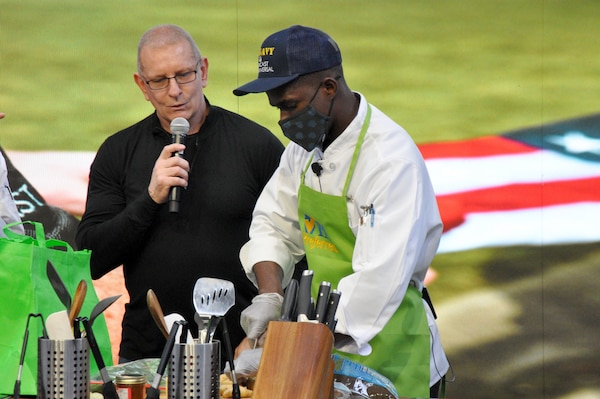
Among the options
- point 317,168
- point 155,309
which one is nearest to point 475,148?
point 317,168

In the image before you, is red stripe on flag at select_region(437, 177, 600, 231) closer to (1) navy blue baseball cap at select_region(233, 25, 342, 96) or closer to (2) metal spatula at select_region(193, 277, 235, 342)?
(1) navy blue baseball cap at select_region(233, 25, 342, 96)

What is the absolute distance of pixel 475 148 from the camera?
4176 millimetres

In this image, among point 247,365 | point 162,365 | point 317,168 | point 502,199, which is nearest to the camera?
point 162,365

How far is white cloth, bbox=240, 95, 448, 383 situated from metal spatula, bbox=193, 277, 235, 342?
42 cm

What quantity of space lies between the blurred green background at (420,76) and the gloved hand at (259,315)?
2014mm

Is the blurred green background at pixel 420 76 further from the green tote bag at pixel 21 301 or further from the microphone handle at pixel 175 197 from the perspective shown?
the green tote bag at pixel 21 301

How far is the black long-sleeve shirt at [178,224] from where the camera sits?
112 inches

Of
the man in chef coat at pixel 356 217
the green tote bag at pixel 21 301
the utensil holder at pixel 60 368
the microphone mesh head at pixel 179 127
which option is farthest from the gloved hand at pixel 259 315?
the microphone mesh head at pixel 179 127

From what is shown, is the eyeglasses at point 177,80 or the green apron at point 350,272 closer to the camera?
the green apron at point 350,272

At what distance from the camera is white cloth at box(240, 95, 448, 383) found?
219 centimetres

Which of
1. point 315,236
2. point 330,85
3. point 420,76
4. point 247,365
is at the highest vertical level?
point 420,76

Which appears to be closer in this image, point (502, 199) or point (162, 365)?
point (162, 365)

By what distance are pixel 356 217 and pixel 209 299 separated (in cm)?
65

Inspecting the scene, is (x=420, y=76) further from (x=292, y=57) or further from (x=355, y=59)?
(x=292, y=57)
